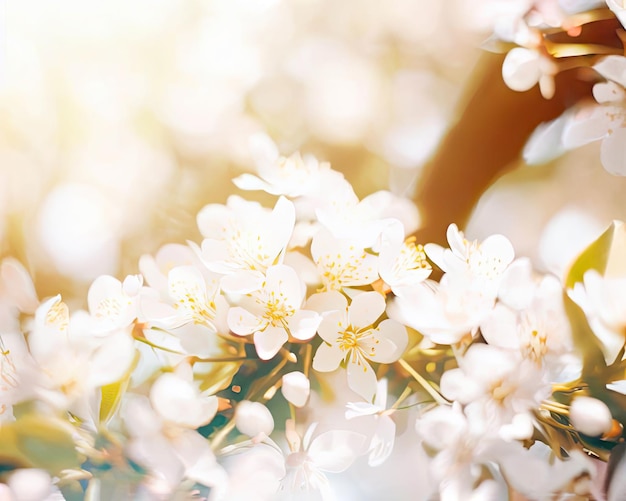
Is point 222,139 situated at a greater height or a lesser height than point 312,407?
greater

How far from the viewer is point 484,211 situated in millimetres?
806

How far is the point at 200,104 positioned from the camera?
2.60 ft

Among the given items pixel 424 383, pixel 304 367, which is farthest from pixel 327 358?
pixel 424 383

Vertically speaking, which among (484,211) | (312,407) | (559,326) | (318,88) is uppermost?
(318,88)

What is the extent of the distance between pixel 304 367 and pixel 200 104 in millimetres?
388

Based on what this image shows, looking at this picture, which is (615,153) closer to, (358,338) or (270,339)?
(358,338)

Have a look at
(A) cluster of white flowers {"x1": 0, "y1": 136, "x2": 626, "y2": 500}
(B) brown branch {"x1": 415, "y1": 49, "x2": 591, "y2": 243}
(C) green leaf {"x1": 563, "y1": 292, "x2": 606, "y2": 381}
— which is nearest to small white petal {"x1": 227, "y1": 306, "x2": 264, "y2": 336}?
(A) cluster of white flowers {"x1": 0, "y1": 136, "x2": 626, "y2": 500}

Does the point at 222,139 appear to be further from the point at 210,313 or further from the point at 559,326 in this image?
the point at 559,326

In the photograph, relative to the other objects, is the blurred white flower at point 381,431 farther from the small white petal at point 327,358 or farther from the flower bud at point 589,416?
the flower bud at point 589,416

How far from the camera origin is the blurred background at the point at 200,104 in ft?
2.59

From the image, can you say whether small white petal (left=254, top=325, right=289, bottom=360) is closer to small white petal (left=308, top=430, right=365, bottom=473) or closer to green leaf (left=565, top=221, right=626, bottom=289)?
small white petal (left=308, top=430, right=365, bottom=473)

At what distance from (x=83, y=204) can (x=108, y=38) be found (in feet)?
0.75

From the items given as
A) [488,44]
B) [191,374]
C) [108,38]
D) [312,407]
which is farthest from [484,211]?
[108,38]

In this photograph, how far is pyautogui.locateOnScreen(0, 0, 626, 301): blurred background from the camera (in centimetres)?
79
